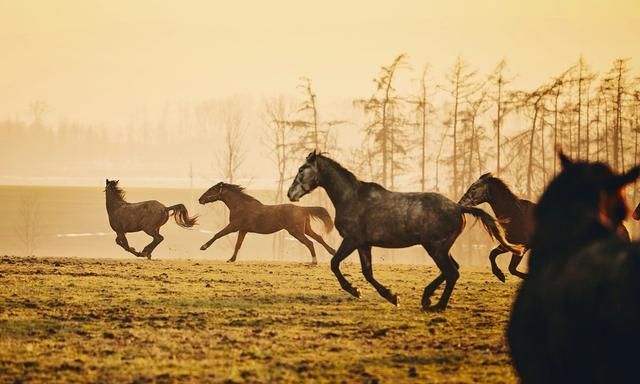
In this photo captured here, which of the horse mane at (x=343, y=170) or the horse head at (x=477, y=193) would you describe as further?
the horse head at (x=477, y=193)

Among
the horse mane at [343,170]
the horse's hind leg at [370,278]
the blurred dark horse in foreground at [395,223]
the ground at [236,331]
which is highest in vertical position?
the horse mane at [343,170]

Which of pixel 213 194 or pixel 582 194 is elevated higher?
pixel 213 194

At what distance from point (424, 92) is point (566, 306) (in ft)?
194

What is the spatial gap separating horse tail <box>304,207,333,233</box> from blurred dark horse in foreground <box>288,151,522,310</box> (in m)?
8.58

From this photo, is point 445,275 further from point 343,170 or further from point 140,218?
point 140,218

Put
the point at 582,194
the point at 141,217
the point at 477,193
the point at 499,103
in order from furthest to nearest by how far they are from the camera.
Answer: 1. the point at 499,103
2. the point at 141,217
3. the point at 477,193
4. the point at 582,194

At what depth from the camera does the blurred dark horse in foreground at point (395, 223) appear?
14.8m

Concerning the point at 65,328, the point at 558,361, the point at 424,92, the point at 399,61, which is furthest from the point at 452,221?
the point at 424,92

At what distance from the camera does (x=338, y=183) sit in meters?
15.9

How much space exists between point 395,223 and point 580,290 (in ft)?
32.6

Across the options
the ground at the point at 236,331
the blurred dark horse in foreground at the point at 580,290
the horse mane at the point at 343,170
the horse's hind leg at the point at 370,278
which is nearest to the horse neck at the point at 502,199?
the ground at the point at 236,331

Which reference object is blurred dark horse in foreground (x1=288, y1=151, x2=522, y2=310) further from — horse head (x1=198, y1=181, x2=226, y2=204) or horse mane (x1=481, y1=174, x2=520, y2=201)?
horse head (x1=198, y1=181, x2=226, y2=204)

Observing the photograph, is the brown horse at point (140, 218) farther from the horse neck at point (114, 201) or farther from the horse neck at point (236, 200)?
the horse neck at point (236, 200)

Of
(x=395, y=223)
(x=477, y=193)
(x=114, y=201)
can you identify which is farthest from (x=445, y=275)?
(x=114, y=201)
